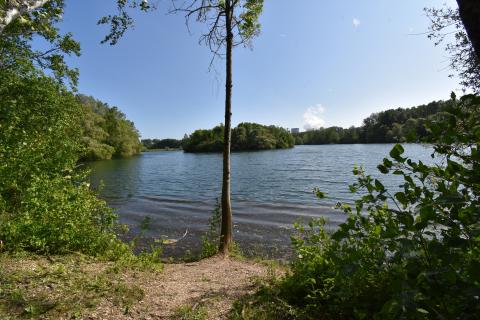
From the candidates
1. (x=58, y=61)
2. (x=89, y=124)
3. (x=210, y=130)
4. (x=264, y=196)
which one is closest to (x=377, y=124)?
(x=210, y=130)

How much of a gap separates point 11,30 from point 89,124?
58558 mm

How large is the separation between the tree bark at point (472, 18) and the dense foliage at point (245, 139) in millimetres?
105666

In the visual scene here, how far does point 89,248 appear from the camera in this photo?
726cm

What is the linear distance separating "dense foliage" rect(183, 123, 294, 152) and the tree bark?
106m

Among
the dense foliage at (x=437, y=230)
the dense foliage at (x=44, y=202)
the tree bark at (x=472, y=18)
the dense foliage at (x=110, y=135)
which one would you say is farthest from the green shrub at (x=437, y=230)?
the dense foliage at (x=110, y=135)

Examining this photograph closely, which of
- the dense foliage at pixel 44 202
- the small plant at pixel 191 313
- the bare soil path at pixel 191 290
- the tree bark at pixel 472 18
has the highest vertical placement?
the tree bark at pixel 472 18

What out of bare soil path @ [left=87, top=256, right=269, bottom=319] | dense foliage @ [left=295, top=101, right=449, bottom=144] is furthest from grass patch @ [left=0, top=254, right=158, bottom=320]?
dense foliage @ [left=295, top=101, right=449, bottom=144]

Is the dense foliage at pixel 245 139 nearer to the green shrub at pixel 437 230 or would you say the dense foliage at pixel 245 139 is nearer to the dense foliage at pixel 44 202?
the dense foliage at pixel 44 202

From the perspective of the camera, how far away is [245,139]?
4316 inches

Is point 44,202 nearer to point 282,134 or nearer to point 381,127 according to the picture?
point 282,134

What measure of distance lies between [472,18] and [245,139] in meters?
108

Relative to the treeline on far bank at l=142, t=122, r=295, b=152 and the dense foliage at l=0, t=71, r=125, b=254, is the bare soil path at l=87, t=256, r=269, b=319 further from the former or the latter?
the treeline on far bank at l=142, t=122, r=295, b=152

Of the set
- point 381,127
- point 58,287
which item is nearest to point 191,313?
point 58,287

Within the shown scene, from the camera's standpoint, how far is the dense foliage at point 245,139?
358 ft
